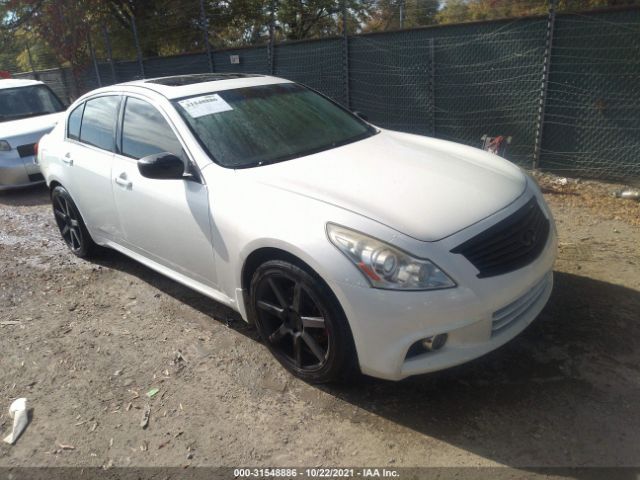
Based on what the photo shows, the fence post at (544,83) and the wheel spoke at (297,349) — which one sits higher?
the fence post at (544,83)

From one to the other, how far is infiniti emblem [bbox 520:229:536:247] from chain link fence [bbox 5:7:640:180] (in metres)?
4.04

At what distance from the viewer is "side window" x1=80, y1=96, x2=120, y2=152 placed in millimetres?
4176

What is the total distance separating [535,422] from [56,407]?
266 cm

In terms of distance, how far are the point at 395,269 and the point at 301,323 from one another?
70 cm

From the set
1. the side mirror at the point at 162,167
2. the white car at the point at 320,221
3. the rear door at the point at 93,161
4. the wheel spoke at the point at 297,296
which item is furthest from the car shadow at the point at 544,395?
the rear door at the point at 93,161

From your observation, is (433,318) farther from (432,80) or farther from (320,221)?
(432,80)

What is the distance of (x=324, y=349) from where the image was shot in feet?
9.29

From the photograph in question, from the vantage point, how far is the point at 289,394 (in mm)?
2963

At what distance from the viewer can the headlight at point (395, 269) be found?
8.04 ft

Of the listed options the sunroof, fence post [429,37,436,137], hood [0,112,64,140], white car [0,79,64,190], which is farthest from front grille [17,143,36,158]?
fence post [429,37,436,137]

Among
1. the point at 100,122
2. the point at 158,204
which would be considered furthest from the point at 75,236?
the point at 158,204

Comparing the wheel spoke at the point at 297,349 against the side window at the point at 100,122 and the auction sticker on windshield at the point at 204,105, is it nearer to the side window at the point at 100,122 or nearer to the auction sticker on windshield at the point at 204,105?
the auction sticker on windshield at the point at 204,105

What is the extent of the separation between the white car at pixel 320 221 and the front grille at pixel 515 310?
0.04ft

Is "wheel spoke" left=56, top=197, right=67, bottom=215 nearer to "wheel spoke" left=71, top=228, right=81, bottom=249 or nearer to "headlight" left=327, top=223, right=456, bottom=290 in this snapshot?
"wheel spoke" left=71, top=228, right=81, bottom=249
